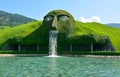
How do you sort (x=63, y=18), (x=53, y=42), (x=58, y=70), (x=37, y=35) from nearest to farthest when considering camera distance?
(x=58, y=70) → (x=53, y=42) → (x=63, y=18) → (x=37, y=35)

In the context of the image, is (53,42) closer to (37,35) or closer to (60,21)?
(37,35)

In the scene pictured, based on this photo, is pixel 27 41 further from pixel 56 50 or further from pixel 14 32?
pixel 14 32

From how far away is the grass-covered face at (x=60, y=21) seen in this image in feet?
289

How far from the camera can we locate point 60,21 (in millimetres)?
89312

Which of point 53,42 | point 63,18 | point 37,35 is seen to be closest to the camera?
point 53,42

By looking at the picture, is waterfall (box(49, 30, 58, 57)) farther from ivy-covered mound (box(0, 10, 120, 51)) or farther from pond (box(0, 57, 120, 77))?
pond (box(0, 57, 120, 77))

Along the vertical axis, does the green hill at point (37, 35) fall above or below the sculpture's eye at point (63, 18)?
below

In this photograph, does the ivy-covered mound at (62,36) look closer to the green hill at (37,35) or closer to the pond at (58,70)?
the green hill at (37,35)

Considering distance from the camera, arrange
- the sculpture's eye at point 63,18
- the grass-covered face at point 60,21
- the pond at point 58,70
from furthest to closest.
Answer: the sculpture's eye at point 63,18, the grass-covered face at point 60,21, the pond at point 58,70

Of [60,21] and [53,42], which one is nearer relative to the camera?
[53,42]

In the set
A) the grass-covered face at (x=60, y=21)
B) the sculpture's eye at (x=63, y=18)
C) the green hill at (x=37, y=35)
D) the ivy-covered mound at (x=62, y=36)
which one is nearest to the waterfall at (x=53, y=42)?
the ivy-covered mound at (x=62, y=36)

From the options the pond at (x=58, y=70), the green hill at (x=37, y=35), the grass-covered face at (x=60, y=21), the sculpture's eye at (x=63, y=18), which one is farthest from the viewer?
the sculpture's eye at (x=63, y=18)

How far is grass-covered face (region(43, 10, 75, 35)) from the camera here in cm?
8794

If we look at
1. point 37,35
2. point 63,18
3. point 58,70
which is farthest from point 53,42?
point 58,70
